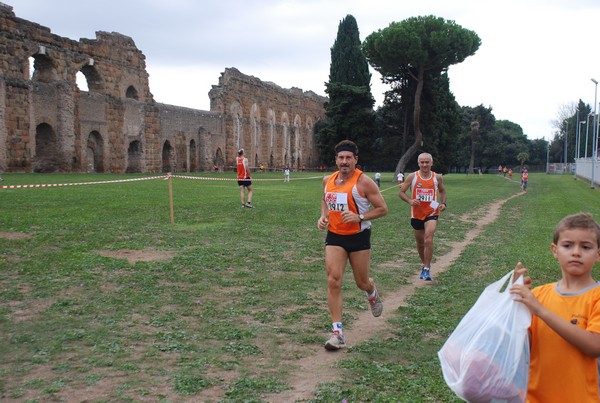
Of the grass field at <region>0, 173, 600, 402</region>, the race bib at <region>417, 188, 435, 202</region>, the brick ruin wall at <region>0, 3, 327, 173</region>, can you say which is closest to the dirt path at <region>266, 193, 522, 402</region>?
the grass field at <region>0, 173, 600, 402</region>

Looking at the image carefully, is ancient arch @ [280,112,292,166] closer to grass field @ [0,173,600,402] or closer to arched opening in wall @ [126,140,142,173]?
arched opening in wall @ [126,140,142,173]

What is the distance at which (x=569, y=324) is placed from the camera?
2418 mm

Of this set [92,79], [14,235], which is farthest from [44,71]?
[14,235]

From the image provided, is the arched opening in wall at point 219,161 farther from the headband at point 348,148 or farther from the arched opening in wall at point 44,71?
the headband at point 348,148

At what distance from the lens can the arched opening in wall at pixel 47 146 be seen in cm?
3234

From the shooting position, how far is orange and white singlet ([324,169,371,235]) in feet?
17.4

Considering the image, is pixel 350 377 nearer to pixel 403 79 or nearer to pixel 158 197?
pixel 158 197

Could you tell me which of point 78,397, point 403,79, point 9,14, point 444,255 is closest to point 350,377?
point 78,397

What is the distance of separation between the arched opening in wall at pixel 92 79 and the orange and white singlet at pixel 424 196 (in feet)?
107

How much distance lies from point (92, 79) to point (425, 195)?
33.2 metres

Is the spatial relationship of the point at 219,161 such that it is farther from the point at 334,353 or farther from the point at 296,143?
the point at 334,353

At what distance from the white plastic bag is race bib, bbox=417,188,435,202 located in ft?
18.6

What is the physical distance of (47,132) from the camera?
1289 inches

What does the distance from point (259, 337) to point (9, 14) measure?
102 ft
